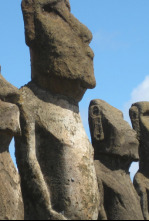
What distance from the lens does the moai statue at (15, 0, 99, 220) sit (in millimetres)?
7617

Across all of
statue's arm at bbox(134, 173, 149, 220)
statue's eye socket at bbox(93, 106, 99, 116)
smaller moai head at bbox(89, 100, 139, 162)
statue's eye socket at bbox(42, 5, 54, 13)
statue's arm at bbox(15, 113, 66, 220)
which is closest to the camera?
statue's arm at bbox(15, 113, 66, 220)

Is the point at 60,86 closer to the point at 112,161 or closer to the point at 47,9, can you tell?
Answer: the point at 47,9

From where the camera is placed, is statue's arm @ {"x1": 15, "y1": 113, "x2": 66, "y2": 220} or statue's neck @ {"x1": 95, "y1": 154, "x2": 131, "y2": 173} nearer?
statue's arm @ {"x1": 15, "y1": 113, "x2": 66, "y2": 220}

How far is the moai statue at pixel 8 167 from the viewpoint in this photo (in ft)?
22.7

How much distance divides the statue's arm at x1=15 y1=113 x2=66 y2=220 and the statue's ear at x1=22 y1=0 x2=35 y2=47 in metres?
1.06

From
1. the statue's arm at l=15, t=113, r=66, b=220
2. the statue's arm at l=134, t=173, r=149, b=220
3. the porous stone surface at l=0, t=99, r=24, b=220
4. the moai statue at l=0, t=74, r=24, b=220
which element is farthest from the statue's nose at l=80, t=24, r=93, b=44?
the statue's arm at l=134, t=173, r=149, b=220

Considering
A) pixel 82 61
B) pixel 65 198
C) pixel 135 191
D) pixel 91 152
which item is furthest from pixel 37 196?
pixel 135 191

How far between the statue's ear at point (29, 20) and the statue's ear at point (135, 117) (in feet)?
10.4

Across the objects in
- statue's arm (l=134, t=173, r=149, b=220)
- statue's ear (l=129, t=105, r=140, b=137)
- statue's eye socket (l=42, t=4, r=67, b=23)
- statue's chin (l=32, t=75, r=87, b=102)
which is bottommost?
statue's arm (l=134, t=173, r=149, b=220)

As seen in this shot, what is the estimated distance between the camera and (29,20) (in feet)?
27.6

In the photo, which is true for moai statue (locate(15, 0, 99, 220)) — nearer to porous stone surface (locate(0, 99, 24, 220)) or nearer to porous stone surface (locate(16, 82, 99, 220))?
porous stone surface (locate(16, 82, 99, 220))

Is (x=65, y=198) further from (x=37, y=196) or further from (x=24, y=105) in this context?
(x=24, y=105)

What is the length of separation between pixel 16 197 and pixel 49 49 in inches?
77.4

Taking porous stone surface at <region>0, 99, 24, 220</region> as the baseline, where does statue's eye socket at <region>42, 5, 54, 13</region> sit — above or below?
above
